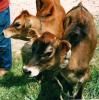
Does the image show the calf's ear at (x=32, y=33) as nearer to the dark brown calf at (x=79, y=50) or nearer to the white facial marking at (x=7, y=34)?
the white facial marking at (x=7, y=34)

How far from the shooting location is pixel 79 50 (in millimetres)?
6559

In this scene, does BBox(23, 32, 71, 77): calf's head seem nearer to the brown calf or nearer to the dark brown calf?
the dark brown calf

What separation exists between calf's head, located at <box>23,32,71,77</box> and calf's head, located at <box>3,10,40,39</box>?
127cm

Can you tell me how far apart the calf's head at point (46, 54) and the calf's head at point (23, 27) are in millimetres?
1274

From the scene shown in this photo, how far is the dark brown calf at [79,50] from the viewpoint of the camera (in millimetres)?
6449

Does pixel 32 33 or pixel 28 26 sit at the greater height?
pixel 28 26

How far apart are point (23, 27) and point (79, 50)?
42.9 inches

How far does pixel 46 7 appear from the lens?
24.8 ft

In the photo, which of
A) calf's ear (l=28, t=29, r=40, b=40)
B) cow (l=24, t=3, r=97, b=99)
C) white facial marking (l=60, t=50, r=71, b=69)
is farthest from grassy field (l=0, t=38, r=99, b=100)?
white facial marking (l=60, t=50, r=71, b=69)

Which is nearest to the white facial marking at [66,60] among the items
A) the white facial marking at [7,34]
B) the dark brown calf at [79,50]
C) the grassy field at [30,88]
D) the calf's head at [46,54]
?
the calf's head at [46,54]

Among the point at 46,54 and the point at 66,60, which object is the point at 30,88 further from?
the point at 46,54

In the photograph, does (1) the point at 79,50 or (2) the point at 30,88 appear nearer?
(1) the point at 79,50

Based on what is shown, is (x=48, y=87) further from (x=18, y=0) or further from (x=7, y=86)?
(x=18, y=0)

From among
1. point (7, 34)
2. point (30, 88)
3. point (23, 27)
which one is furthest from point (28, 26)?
point (30, 88)
